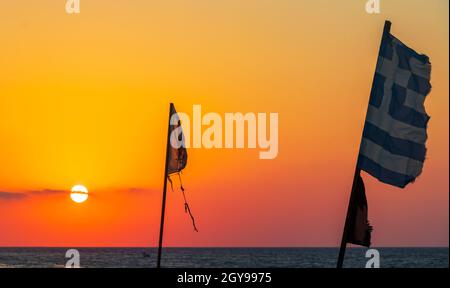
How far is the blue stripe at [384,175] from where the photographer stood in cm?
1503

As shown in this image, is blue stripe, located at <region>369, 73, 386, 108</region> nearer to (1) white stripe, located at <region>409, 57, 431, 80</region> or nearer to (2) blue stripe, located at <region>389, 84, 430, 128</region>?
(2) blue stripe, located at <region>389, 84, 430, 128</region>

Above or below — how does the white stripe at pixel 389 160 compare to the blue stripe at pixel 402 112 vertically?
below

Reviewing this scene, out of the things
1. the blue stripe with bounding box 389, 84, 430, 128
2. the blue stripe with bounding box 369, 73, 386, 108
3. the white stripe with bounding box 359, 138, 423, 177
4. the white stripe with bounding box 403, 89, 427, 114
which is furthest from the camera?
the white stripe with bounding box 403, 89, 427, 114

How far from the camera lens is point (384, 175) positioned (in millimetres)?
15391

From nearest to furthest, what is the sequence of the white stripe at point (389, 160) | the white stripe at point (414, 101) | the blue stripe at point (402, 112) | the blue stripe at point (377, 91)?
the blue stripe at point (377, 91)
the white stripe at point (389, 160)
the blue stripe at point (402, 112)
the white stripe at point (414, 101)

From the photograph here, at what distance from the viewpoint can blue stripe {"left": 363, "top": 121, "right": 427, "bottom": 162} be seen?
49.0 feet

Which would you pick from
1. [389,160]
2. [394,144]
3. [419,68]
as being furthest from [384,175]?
[419,68]

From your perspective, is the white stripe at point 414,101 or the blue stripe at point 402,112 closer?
the blue stripe at point 402,112

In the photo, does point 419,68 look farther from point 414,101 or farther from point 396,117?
point 396,117

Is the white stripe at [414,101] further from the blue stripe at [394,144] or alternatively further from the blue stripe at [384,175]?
the blue stripe at [384,175]

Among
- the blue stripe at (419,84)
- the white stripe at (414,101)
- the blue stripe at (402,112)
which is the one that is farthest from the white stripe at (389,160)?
the blue stripe at (419,84)

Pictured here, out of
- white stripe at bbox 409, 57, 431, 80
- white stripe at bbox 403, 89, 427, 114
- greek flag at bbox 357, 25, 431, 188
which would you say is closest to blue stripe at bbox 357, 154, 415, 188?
greek flag at bbox 357, 25, 431, 188
